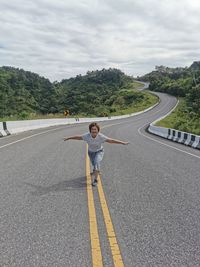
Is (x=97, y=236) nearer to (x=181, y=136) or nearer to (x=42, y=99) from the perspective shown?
(x=181, y=136)

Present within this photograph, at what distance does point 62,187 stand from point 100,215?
7.67ft

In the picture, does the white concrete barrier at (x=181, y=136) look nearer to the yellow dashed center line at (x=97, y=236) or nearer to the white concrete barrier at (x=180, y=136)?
the white concrete barrier at (x=180, y=136)

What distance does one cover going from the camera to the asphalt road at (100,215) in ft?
14.7

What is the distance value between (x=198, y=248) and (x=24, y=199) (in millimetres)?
3669

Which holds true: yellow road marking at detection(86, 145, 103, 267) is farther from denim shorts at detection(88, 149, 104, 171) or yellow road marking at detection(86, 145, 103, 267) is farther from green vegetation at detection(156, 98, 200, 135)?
green vegetation at detection(156, 98, 200, 135)

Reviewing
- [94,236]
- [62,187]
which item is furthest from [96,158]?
A: [94,236]

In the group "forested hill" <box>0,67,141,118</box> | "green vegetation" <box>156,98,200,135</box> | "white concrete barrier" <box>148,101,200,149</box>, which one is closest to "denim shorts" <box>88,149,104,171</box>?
"white concrete barrier" <box>148,101,200,149</box>

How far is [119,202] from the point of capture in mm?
7055

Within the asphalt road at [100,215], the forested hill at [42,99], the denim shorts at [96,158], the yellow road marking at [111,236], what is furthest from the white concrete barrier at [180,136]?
the forested hill at [42,99]

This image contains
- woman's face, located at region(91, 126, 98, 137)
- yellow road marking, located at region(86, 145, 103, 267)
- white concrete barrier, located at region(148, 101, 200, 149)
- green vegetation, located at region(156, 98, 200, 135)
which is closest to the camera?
yellow road marking, located at region(86, 145, 103, 267)

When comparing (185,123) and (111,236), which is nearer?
(111,236)

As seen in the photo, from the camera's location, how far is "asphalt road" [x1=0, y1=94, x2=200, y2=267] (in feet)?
14.7

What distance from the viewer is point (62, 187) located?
833 cm

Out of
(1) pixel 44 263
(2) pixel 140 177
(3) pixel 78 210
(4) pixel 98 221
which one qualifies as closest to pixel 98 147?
(2) pixel 140 177
